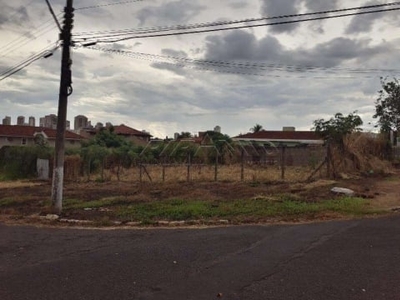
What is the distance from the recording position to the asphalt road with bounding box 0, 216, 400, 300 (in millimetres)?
5368

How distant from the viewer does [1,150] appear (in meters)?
34.6

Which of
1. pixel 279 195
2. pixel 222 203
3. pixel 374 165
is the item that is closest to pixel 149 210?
pixel 222 203

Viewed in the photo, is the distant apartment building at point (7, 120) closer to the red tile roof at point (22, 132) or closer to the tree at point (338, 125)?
the red tile roof at point (22, 132)

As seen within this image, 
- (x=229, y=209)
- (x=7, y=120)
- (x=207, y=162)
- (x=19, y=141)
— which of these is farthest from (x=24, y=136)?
(x=229, y=209)

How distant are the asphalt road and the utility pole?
3056 mm

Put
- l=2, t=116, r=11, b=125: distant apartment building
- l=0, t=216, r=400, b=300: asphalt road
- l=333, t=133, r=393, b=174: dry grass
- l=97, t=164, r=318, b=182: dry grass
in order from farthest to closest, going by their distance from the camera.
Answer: l=2, t=116, r=11, b=125: distant apartment building < l=333, t=133, r=393, b=174: dry grass < l=97, t=164, r=318, b=182: dry grass < l=0, t=216, r=400, b=300: asphalt road

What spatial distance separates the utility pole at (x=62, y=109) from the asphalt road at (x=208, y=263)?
3056 millimetres

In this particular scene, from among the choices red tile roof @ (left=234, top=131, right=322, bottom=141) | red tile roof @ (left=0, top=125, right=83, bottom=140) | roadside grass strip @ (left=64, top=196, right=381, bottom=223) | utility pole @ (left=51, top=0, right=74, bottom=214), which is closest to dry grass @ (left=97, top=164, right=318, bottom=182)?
roadside grass strip @ (left=64, top=196, right=381, bottom=223)

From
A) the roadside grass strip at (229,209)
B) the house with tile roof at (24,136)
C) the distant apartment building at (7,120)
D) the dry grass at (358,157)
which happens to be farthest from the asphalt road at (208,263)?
the distant apartment building at (7,120)

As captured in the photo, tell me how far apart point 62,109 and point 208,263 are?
843 cm

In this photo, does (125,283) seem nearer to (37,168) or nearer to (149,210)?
(149,210)

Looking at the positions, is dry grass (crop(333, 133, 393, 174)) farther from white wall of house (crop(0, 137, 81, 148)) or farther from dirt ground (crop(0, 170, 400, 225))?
white wall of house (crop(0, 137, 81, 148))

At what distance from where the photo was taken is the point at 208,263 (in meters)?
6.77

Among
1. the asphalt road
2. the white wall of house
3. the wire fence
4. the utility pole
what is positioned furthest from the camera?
the white wall of house
